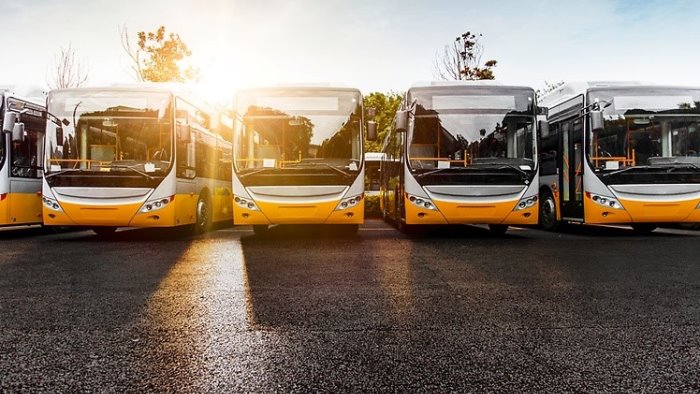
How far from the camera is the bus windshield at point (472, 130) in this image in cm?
1300

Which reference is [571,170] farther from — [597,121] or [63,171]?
[63,171]

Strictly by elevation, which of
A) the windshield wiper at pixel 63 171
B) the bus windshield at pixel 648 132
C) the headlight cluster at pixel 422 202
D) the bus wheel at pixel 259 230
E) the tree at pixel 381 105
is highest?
the tree at pixel 381 105

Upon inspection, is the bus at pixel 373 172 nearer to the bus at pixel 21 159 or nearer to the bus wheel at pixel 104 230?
the bus wheel at pixel 104 230

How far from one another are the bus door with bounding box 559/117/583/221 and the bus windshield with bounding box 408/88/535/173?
1.62 meters

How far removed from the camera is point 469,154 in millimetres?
12992

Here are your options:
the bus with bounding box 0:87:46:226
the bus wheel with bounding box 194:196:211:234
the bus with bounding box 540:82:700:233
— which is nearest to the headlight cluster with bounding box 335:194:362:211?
the bus wheel with bounding box 194:196:211:234

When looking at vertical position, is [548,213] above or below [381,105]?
below

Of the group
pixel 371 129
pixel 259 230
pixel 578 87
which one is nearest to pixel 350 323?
pixel 371 129

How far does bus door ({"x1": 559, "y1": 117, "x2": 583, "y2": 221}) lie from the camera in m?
13.9

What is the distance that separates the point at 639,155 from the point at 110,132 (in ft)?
35.8

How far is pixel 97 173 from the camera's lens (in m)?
12.7

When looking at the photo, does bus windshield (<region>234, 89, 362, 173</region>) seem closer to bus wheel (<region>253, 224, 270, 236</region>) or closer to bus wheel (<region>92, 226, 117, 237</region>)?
bus wheel (<region>253, 224, 270, 236</region>)

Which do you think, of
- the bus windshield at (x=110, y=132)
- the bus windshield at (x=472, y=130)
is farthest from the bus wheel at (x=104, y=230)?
the bus windshield at (x=472, y=130)

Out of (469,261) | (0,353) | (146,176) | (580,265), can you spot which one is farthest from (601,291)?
(146,176)
